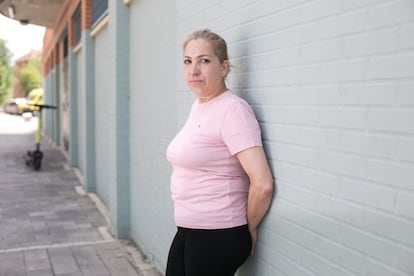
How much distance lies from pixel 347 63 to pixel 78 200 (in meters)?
7.13

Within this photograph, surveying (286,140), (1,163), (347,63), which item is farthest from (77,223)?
(1,163)

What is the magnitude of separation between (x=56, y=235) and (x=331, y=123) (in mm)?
4959

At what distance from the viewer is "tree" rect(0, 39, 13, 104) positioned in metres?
56.2

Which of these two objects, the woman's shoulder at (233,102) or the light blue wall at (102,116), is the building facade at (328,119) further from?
the light blue wall at (102,116)

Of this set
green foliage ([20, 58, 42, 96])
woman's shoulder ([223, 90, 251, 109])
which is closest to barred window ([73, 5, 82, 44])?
woman's shoulder ([223, 90, 251, 109])

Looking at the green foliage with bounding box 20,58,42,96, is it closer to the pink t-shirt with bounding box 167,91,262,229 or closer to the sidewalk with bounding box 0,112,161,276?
the sidewalk with bounding box 0,112,161,276

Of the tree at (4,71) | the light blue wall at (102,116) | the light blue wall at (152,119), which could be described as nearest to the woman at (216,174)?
the light blue wall at (152,119)

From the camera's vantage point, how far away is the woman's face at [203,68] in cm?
250

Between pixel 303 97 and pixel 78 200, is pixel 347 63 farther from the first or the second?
pixel 78 200

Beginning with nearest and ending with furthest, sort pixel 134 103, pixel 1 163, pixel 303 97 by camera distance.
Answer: pixel 303 97 → pixel 134 103 → pixel 1 163

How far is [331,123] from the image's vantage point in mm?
1918

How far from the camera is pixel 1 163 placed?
12.7 meters

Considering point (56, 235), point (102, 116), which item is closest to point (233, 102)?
point (56, 235)

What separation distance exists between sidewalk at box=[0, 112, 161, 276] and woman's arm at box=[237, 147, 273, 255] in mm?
2710
